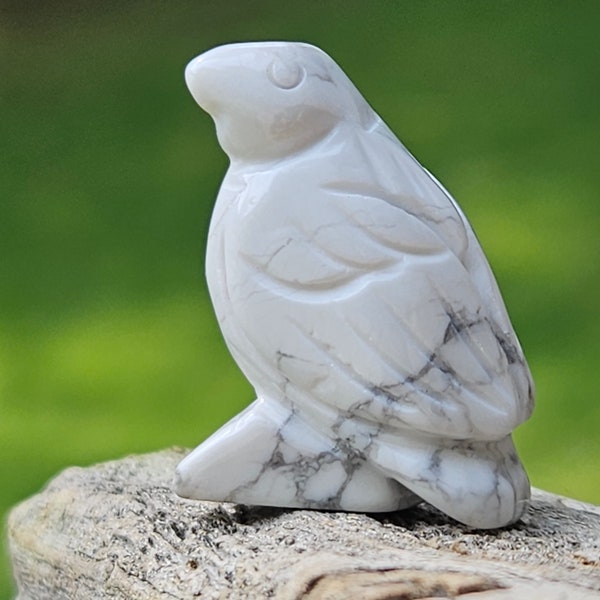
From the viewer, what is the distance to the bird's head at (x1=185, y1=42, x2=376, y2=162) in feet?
5.90

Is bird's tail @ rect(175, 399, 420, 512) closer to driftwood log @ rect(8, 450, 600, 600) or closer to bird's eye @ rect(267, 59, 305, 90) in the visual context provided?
driftwood log @ rect(8, 450, 600, 600)

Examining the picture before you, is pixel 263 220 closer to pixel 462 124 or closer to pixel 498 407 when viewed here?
pixel 498 407

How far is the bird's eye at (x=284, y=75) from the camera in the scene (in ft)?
5.90

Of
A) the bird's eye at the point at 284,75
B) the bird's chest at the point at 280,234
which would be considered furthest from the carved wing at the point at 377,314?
the bird's eye at the point at 284,75

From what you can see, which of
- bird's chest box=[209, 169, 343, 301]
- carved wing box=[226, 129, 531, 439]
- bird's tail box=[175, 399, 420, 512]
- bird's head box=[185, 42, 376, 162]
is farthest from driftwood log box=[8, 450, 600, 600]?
bird's head box=[185, 42, 376, 162]

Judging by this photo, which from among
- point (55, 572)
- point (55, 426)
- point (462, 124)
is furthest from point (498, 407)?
point (55, 426)

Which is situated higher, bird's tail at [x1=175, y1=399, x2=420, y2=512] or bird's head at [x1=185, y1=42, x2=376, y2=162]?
bird's head at [x1=185, y1=42, x2=376, y2=162]

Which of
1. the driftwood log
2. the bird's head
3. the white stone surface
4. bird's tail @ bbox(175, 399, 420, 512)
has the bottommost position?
the driftwood log

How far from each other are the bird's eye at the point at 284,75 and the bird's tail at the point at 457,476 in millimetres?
580

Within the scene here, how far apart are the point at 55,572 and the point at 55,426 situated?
50.7 inches

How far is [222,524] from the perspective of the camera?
1893 mm

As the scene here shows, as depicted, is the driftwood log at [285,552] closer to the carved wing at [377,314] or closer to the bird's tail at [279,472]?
the bird's tail at [279,472]

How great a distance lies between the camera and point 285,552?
171cm

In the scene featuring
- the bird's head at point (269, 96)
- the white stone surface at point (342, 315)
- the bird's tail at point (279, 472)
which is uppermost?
the bird's head at point (269, 96)
